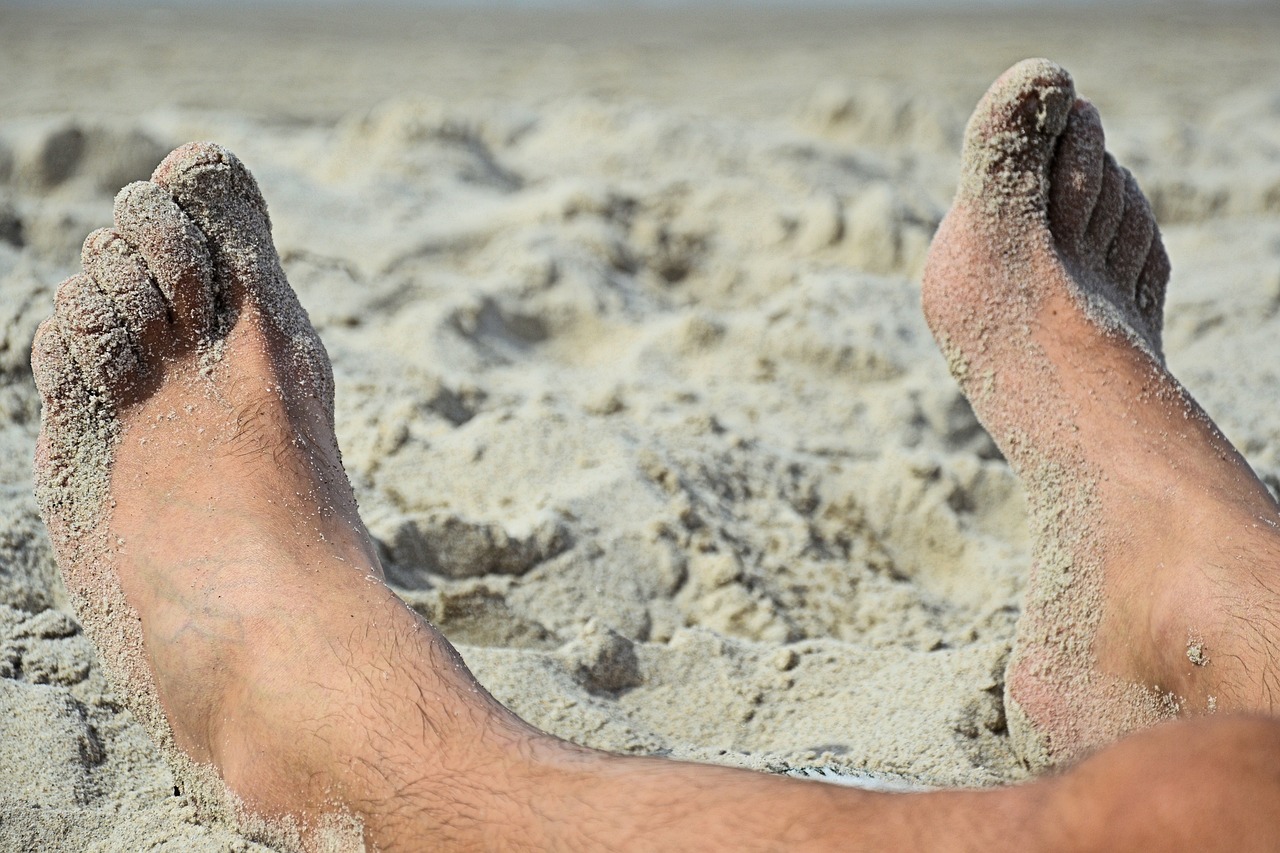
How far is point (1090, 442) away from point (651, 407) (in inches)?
32.0

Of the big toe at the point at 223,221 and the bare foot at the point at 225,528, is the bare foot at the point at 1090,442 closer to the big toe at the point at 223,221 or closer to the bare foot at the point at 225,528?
the bare foot at the point at 225,528

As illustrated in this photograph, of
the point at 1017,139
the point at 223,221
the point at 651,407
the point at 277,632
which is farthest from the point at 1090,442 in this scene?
the point at 223,221

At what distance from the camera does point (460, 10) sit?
11.1 m

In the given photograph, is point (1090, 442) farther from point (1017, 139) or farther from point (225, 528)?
point (225, 528)

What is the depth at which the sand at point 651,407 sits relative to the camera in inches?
57.5

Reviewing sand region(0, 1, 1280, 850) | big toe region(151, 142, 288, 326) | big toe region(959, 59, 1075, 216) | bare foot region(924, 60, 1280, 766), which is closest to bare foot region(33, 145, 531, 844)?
big toe region(151, 142, 288, 326)

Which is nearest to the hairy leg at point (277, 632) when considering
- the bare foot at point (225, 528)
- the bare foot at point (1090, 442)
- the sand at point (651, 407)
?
the bare foot at point (225, 528)

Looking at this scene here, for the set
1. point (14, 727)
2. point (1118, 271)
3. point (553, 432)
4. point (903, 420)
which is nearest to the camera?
point (14, 727)

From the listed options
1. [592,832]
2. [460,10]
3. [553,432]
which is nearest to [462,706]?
[592,832]

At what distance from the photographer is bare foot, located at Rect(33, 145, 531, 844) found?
1.12 meters

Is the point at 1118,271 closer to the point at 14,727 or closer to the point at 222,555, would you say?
the point at 222,555

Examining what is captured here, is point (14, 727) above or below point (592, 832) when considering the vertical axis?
below

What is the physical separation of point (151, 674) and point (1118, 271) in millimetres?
1458

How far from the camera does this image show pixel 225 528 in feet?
4.43
